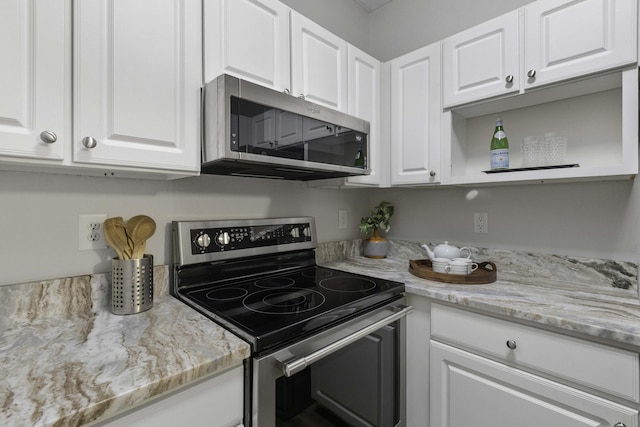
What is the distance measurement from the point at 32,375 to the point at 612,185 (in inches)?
82.7

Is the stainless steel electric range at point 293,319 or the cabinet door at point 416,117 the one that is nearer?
the stainless steel electric range at point 293,319

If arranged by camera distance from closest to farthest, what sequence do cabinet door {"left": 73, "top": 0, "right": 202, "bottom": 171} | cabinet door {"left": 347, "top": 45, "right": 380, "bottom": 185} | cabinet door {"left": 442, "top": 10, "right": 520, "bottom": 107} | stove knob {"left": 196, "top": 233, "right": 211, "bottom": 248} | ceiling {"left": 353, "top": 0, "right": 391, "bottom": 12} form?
cabinet door {"left": 73, "top": 0, "right": 202, "bottom": 171} → stove knob {"left": 196, "top": 233, "right": 211, "bottom": 248} → cabinet door {"left": 442, "top": 10, "right": 520, "bottom": 107} → cabinet door {"left": 347, "top": 45, "right": 380, "bottom": 185} → ceiling {"left": 353, "top": 0, "right": 391, "bottom": 12}

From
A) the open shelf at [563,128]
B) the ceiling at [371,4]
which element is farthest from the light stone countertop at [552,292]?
the ceiling at [371,4]

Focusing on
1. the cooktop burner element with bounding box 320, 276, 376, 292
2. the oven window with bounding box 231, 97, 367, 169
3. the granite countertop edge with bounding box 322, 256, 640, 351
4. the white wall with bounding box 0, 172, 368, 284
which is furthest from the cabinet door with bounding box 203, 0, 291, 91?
the granite countertop edge with bounding box 322, 256, 640, 351

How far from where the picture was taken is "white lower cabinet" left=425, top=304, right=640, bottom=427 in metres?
0.90

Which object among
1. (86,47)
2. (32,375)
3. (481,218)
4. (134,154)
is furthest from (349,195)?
(32,375)

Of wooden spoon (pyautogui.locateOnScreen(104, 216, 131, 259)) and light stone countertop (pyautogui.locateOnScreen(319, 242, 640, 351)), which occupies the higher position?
wooden spoon (pyautogui.locateOnScreen(104, 216, 131, 259))

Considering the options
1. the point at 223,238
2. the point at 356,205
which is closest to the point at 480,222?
the point at 356,205

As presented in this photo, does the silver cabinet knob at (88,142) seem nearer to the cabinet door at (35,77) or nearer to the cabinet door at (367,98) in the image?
the cabinet door at (35,77)

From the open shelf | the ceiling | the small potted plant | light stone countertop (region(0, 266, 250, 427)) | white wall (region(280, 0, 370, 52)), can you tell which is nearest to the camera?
light stone countertop (region(0, 266, 250, 427))

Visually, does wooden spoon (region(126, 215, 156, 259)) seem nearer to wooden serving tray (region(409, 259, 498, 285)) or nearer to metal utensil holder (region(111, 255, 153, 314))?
metal utensil holder (region(111, 255, 153, 314))

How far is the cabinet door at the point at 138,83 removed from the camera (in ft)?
2.64

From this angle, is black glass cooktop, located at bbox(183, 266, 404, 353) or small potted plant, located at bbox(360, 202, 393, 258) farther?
small potted plant, located at bbox(360, 202, 393, 258)

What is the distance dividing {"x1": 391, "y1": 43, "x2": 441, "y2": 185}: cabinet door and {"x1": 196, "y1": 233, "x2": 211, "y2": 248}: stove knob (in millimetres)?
1087
